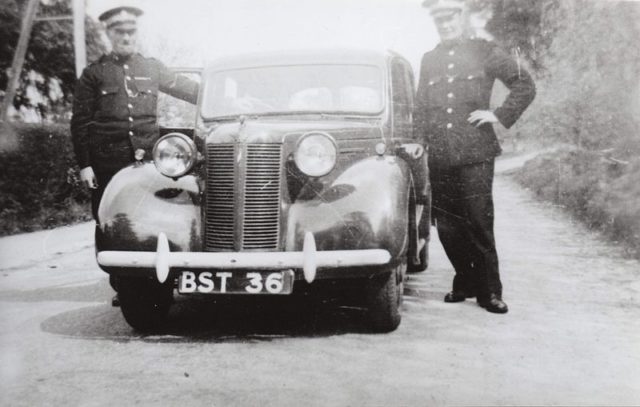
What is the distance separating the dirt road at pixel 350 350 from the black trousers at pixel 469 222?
207 millimetres

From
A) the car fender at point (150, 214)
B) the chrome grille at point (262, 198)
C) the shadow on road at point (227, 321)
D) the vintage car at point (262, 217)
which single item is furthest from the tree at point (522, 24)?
the car fender at point (150, 214)

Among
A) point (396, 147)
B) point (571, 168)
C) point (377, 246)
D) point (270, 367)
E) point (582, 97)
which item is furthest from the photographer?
point (571, 168)

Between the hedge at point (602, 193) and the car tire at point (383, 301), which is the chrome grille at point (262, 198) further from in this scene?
the hedge at point (602, 193)

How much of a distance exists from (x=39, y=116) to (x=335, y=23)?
140 inches

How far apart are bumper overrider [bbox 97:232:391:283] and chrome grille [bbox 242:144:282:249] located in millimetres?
198

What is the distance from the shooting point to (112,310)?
466cm

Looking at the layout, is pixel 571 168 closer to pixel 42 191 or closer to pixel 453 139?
pixel 453 139

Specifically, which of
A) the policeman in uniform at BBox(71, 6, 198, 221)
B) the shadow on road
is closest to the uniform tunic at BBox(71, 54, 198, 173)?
the policeman in uniform at BBox(71, 6, 198, 221)

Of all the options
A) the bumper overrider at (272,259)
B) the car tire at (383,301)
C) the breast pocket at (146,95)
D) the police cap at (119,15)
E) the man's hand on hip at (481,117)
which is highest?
the police cap at (119,15)

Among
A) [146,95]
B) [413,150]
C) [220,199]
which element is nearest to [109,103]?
[146,95]

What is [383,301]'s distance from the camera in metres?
3.79

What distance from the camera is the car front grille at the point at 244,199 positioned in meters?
3.71

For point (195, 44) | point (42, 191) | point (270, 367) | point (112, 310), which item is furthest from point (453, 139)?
point (42, 191)

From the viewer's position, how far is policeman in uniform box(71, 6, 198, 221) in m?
4.64
